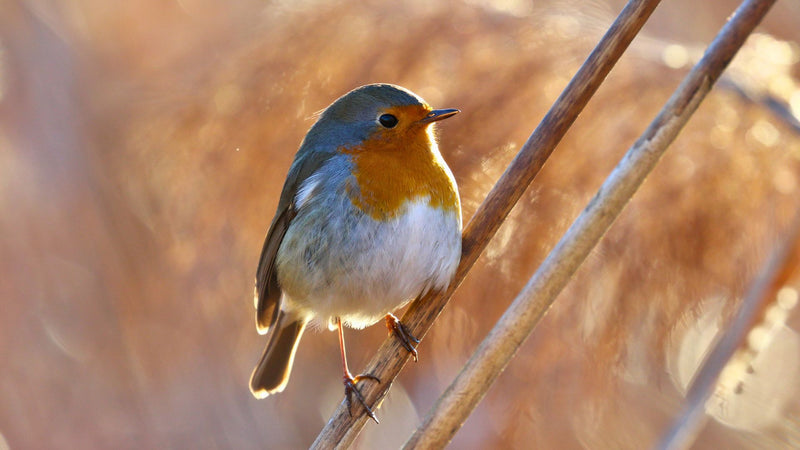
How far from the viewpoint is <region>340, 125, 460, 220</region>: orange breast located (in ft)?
6.49

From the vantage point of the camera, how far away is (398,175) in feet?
6.50

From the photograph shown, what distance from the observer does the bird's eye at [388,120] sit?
2031 mm

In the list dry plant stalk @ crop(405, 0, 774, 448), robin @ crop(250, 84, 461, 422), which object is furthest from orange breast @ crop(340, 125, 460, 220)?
dry plant stalk @ crop(405, 0, 774, 448)

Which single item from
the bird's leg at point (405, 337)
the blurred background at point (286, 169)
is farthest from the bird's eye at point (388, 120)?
the bird's leg at point (405, 337)

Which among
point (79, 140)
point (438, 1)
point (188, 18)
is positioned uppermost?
point (188, 18)

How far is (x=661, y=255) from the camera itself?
1.60 meters

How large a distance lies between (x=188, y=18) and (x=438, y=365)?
44.8 inches

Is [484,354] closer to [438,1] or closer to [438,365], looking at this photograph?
[438,365]

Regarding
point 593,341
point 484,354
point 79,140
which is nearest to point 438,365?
point 593,341

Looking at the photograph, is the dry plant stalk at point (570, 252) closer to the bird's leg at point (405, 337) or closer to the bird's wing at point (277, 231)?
the bird's leg at point (405, 337)

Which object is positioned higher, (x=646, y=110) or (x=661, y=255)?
(x=646, y=110)

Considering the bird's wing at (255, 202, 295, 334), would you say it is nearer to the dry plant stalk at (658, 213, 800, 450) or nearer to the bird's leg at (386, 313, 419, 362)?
the bird's leg at (386, 313, 419, 362)

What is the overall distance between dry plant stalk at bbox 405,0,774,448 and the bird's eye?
74 centimetres

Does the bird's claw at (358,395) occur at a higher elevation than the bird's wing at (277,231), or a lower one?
lower
